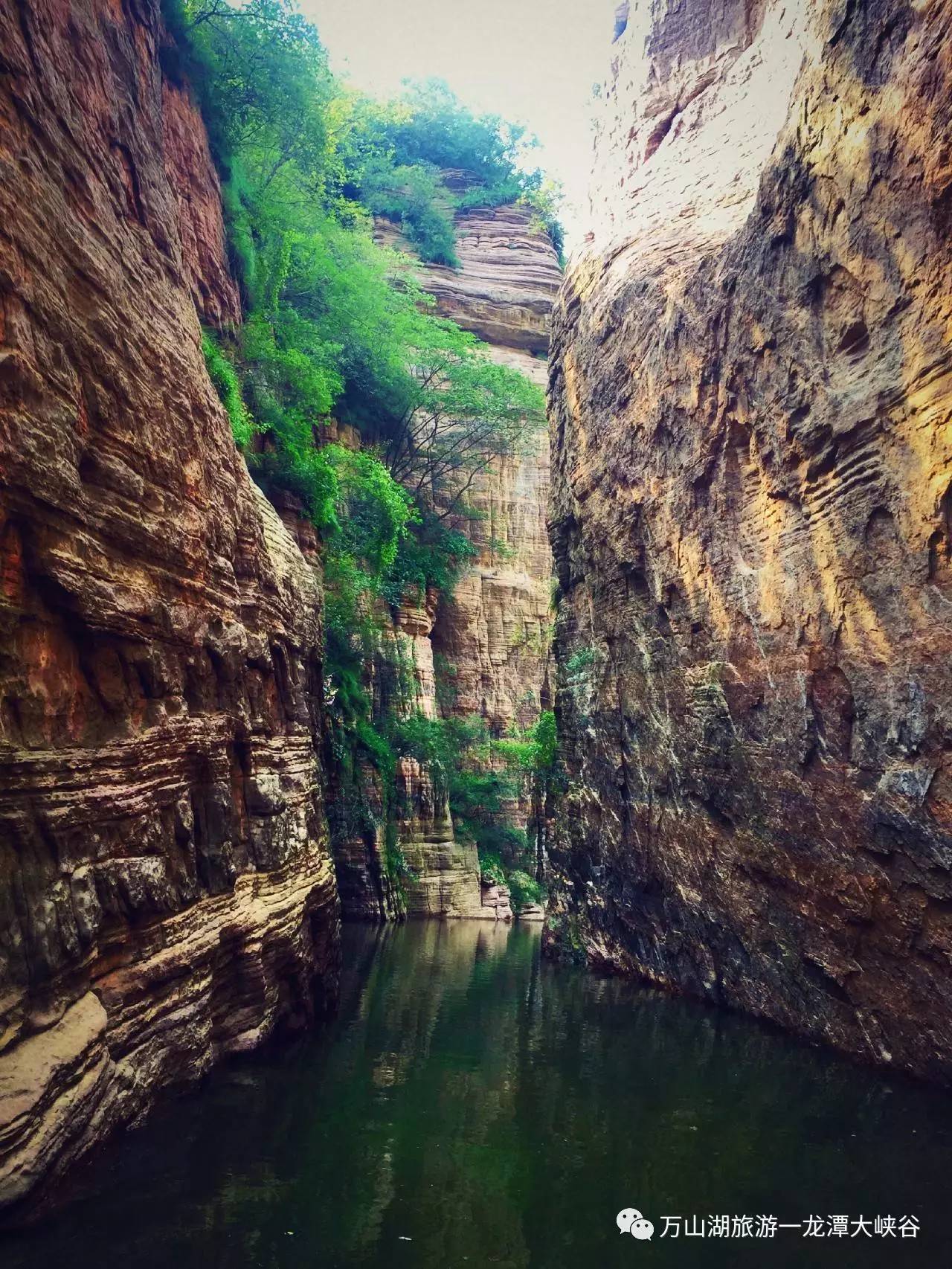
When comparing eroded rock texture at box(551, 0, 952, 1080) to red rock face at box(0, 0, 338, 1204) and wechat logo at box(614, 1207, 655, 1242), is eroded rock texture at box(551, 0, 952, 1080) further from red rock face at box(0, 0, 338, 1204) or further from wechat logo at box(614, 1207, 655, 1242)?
red rock face at box(0, 0, 338, 1204)

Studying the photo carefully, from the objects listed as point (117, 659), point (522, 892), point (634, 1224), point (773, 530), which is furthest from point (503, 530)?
point (634, 1224)

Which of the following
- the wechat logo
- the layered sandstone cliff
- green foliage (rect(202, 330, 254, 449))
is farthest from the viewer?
the layered sandstone cliff

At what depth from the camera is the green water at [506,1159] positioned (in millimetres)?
5066

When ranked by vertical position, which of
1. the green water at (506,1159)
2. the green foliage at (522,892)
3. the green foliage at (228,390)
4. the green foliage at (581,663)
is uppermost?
the green foliage at (228,390)

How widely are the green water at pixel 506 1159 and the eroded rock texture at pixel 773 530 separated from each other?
1773 mm

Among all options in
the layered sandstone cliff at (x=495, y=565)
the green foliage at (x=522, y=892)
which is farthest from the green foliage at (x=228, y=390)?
A: the green foliage at (x=522, y=892)

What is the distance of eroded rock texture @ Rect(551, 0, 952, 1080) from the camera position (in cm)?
832

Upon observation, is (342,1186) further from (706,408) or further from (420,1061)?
(706,408)

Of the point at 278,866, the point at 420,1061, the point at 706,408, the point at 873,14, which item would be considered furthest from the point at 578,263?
the point at 420,1061

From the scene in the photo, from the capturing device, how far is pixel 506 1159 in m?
6.65

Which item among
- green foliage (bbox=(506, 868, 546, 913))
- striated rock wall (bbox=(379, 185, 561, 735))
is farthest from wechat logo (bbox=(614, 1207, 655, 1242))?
striated rock wall (bbox=(379, 185, 561, 735))

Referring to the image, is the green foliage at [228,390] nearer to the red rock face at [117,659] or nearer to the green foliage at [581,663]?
the red rock face at [117,659]

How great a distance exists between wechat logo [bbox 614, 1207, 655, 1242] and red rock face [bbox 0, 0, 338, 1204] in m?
3.55

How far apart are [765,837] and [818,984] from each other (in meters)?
1.87
